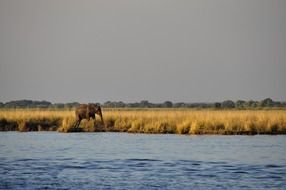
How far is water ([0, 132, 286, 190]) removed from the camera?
712 inches

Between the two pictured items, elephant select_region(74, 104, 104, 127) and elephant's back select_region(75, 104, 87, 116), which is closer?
elephant select_region(74, 104, 104, 127)

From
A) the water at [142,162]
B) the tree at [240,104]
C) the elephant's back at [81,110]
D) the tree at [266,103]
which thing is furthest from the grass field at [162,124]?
the tree at [266,103]

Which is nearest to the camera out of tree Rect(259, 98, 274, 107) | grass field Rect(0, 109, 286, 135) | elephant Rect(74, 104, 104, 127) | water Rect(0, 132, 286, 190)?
water Rect(0, 132, 286, 190)

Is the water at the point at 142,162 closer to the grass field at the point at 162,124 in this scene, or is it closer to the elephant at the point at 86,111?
the grass field at the point at 162,124

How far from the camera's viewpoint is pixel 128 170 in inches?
817

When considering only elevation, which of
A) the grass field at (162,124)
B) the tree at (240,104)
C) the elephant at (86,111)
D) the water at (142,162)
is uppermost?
the tree at (240,104)

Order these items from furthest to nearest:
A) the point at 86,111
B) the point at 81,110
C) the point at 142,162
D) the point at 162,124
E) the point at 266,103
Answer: the point at 266,103 → the point at 86,111 → the point at 81,110 → the point at 162,124 → the point at 142,162

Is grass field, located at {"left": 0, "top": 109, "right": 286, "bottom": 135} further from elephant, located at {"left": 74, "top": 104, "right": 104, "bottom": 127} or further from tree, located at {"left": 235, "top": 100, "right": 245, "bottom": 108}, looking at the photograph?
tree, located at {"left": 235, "top": 100, "right": 245, "bottom": 108}

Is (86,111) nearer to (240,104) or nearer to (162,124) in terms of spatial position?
(162,124)

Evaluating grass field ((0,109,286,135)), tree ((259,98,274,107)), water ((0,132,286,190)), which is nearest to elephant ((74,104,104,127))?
grass field ((0,109,286,135))

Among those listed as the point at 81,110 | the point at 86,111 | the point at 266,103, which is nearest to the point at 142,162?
the point at 81,110

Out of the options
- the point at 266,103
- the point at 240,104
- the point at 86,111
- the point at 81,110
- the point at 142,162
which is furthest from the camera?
the point at 266,103

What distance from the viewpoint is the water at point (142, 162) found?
18.1 meters

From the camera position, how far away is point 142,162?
902 inches
